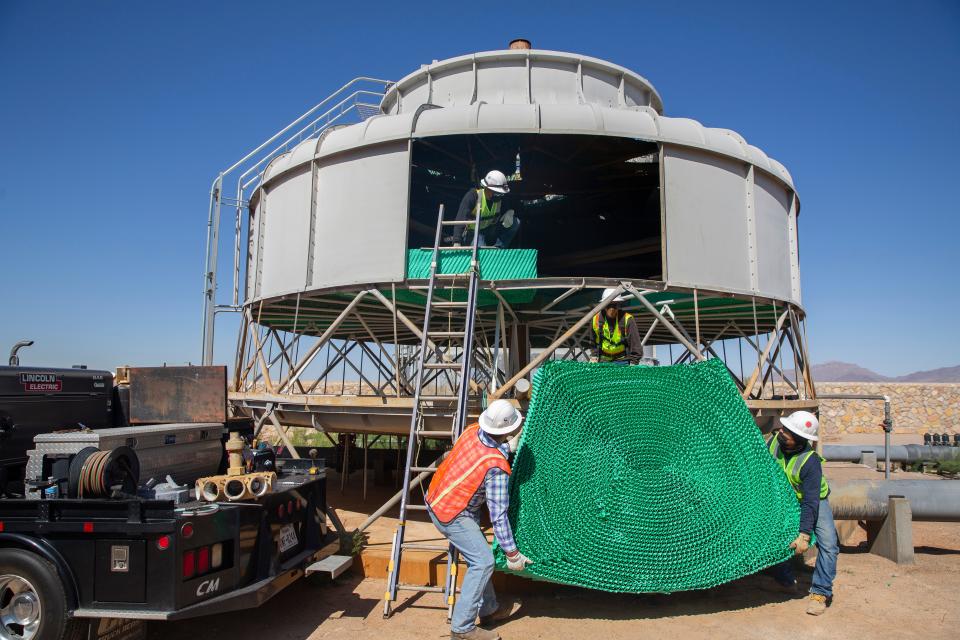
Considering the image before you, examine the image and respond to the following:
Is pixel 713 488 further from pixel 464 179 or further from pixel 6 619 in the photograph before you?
pixel 464 179

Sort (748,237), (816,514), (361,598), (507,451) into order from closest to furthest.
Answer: (507,451)
(816,514)
(361,598)
(748,237)

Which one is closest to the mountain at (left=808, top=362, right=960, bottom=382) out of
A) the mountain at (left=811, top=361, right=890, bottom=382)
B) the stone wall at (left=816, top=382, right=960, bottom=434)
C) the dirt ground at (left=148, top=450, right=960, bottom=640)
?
the mountain at (left=811, top=361, right=890, bottom=382)

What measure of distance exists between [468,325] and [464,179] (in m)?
8.63

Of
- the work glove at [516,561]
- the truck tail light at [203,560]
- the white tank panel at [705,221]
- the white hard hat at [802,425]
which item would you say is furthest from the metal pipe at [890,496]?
the truck tail light at [203,560]

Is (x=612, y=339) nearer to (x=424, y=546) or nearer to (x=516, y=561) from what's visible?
(x=424, y=546)

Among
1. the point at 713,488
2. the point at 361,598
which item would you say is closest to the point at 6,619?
the point at 361,598

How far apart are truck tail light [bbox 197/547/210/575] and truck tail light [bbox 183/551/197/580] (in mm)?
49

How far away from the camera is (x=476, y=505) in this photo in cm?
532

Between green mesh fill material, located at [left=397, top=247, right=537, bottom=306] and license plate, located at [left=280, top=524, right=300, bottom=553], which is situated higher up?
green mesh fill material, located at [left=397, top=247, right=537, bottom=306]

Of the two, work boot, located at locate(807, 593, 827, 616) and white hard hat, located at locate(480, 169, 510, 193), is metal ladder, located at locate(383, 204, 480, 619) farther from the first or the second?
work boot, located at locate(807, 593, 827, 616)

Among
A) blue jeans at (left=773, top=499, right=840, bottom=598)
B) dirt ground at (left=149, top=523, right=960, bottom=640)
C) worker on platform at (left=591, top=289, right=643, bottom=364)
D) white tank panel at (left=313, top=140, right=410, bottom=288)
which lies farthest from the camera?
white tank panel at (left=313, top=140, right=410, bottom=288)

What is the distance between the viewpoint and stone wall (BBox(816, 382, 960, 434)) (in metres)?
33.1

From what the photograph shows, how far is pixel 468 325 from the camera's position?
23.6ft

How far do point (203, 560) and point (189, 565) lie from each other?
15 centimetres
